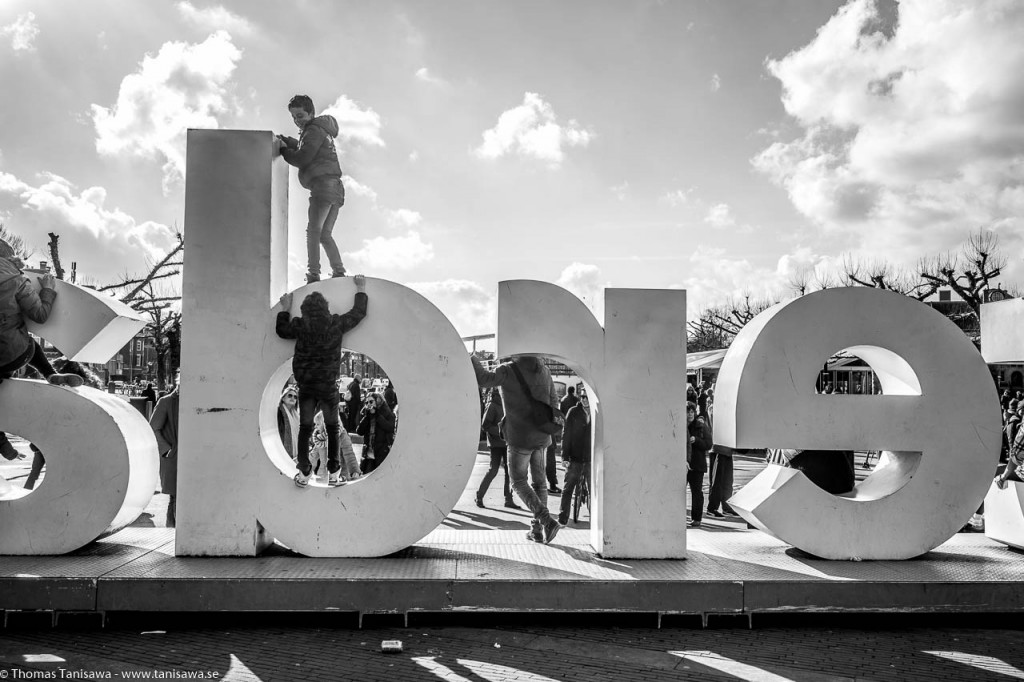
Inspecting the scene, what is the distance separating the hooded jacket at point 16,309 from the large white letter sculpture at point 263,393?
1257mm

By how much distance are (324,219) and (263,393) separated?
170 cm

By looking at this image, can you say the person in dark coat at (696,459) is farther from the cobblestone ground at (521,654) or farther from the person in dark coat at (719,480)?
the cobblestone ground at (521,654)

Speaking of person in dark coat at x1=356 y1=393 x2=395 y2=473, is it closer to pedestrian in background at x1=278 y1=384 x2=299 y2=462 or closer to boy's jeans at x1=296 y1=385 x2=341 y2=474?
pedestrian in background at x1=278 y1=384 x2=299 y2=462

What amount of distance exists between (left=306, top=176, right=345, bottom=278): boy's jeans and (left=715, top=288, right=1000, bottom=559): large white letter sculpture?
3.72 m

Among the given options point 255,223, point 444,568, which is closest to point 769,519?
point 444,568

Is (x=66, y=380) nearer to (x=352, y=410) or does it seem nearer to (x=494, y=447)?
(x=494, y=447)

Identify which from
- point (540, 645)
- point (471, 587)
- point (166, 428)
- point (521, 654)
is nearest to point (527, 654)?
point (521, 654)

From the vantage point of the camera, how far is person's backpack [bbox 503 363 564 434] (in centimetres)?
661

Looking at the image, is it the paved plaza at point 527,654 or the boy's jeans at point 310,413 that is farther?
the boy's jeans at point 310,413

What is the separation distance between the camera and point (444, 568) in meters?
5.67

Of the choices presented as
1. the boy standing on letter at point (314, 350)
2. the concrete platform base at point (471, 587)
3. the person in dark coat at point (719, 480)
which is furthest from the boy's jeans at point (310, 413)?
the person in dark coat at point (719, 480)

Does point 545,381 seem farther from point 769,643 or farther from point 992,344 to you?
point 992,344

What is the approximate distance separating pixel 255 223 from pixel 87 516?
2663 millimetres

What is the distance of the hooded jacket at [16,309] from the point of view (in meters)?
5.98
